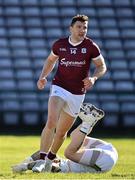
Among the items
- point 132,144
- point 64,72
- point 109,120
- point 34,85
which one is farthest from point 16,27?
point 64,72

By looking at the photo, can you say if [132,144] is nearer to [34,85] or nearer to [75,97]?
[34,85]

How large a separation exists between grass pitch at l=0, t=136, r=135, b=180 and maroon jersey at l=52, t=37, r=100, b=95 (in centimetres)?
115

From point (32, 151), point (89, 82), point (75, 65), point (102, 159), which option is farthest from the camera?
point (32, 151)

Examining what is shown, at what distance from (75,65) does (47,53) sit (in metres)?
12.5

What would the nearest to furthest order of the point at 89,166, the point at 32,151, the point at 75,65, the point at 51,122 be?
the point at 51,122 < the point at 75,65 < the point at 89,166 < the point at 32,151

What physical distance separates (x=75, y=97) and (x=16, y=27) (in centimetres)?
1327

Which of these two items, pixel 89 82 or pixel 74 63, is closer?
pixel 89 82

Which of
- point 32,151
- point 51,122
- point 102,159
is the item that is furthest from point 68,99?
point 32,151

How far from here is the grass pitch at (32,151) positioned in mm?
Result: 8492

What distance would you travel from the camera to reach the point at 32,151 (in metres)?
13.6

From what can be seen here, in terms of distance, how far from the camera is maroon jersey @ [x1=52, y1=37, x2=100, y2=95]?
9305 millimetres

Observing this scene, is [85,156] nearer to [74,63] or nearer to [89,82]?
[89,82]

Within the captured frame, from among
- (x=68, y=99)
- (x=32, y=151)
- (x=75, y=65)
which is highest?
(x=75, y=65)

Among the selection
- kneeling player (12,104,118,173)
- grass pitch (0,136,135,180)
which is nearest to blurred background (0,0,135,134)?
grass pitch (0,136,135,180)
